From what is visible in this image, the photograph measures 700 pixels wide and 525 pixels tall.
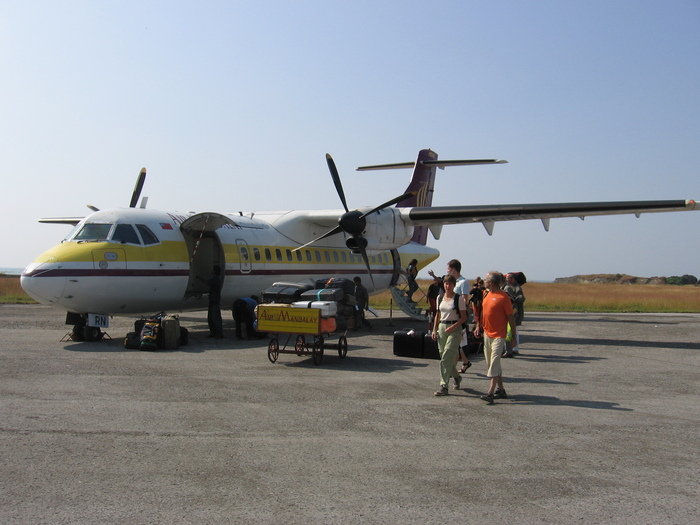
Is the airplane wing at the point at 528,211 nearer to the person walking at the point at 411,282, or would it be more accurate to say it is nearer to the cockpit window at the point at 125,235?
the person walking at the point at 411,282

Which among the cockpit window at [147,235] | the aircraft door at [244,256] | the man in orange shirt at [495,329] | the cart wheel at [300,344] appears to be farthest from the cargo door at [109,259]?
the man in orange shirt at [495,329]

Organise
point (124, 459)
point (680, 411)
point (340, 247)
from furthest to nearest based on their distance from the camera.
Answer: point (340, 247) → point (680, 411) → point (124, 459)

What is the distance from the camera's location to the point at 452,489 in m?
5.10

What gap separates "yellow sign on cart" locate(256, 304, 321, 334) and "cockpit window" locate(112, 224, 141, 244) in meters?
4.74

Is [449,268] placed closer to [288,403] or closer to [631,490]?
[288,403]

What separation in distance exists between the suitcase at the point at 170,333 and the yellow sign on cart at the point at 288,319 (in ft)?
9.12

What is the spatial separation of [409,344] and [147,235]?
6.87 metres

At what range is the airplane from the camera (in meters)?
13.7

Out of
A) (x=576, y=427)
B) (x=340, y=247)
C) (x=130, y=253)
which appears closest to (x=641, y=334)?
(x=340, y=247)

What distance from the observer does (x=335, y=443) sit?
6.39 meters

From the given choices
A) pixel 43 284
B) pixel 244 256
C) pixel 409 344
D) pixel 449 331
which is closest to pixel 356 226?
pixel 244 256

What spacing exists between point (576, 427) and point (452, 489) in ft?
8.98

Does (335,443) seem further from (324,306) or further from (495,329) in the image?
(324,306)

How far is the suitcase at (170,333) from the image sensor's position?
13305mm
